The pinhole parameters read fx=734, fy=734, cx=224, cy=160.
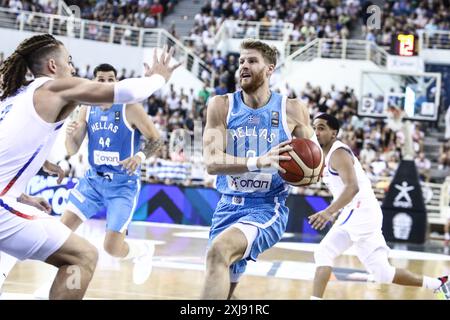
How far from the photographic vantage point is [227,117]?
5.27 m

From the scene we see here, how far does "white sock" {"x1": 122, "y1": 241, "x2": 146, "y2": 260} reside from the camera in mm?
7571

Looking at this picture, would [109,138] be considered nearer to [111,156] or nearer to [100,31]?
[111,156]

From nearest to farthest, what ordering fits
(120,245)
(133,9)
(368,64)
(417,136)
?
(120,245) < (417,136) < (368,64) < (133,9)

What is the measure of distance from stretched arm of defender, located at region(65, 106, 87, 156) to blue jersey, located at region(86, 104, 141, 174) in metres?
0.06

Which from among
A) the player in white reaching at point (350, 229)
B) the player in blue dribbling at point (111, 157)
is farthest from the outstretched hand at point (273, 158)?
the player in blue dribbling at point (111, 157)

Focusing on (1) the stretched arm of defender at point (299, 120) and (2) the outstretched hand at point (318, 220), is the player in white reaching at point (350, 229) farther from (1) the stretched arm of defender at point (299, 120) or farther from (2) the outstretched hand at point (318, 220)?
(1) the stretched arm of defender at point (299, 120)

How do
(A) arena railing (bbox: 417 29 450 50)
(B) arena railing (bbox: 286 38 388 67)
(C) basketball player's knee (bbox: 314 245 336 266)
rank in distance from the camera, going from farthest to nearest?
1. (A) arena railing (bbox: 417 29 450 50)
2. (B) arena railing (bbox: 286 38 388 67)
3. (C) basketball player's knee (bbox: 314 245 336 266)

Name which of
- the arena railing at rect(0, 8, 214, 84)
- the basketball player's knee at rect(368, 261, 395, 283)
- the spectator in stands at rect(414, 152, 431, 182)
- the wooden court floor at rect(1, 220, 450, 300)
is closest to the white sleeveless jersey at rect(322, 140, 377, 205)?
the basketball player's knee at rect(368, 261, 395, 283)

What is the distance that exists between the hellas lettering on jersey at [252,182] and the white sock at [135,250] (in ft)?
8.71

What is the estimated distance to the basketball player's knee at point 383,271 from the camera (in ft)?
22.1

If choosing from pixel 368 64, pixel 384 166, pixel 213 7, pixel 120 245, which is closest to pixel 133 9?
pixel 213 7

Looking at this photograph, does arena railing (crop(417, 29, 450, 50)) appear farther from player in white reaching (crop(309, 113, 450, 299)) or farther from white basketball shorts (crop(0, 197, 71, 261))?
white basketball shorts (crop(0, 197, 71, 261))

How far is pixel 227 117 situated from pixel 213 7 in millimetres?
20232
